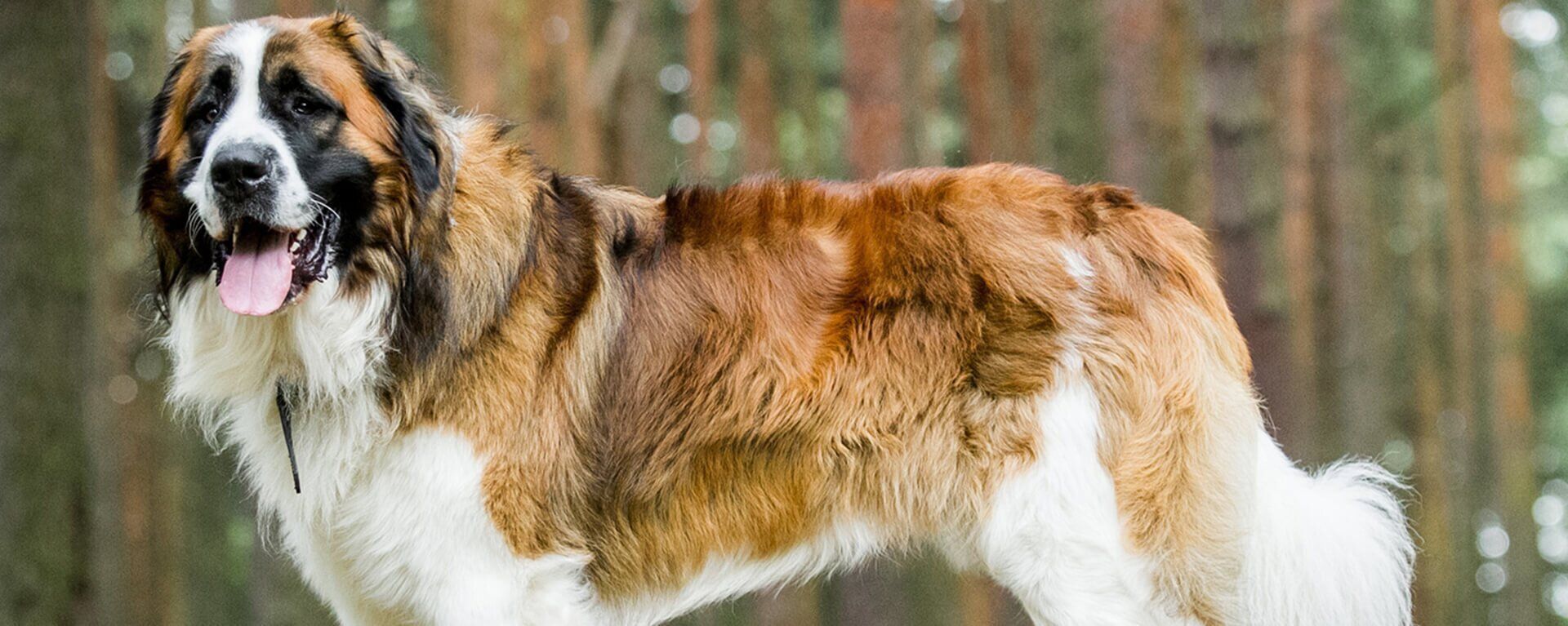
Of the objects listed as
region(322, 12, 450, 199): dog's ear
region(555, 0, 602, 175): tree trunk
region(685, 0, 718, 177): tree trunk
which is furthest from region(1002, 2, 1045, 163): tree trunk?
region(322, 12, 450, 199): dog's ear

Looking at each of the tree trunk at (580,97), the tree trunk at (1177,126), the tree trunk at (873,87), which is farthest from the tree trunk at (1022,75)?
the tree trunk at (580,97)

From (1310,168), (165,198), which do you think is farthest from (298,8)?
(1310,168)

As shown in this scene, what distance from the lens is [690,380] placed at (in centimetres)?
359

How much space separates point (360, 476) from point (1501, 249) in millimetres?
11129

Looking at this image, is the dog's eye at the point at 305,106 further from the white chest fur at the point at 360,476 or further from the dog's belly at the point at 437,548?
the dog's belly at the point at 437,548

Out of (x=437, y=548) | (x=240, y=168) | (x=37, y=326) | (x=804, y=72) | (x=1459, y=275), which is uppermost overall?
(x=240, y=168)

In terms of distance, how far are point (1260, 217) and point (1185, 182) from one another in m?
2.18

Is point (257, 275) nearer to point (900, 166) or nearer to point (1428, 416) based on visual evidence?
point (900, 166)

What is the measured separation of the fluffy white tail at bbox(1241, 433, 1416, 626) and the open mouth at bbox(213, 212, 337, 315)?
8.31 feet

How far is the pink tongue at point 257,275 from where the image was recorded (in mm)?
3051

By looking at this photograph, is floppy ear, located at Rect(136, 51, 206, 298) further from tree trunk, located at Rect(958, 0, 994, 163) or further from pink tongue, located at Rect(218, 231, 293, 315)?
tree trunk, located at Rect(958, 0, 994, 163)

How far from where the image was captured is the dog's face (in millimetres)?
2992

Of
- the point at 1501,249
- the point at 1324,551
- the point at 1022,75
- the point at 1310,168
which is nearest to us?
the point at 1324,551

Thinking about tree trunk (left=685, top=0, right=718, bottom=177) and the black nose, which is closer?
the black nose
